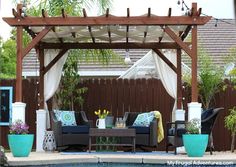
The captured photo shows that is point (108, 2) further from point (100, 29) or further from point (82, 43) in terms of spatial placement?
point (100, 29)

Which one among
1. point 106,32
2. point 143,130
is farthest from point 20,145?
point 106,32

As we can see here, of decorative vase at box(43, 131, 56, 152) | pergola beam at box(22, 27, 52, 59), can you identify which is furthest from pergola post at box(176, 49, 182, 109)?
pergola beam at box(22, 27, 52, 59)

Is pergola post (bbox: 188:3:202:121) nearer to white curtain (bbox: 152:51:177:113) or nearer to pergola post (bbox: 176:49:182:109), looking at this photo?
pergola post (bbox: 176:49:182:109)

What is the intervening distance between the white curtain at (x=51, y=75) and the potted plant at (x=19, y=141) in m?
2.43

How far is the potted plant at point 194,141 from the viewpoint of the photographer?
8.91 m

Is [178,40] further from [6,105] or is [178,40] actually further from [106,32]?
[6,105]

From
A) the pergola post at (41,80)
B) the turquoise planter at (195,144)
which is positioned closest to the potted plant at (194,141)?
the turquoise planter at (195,144)

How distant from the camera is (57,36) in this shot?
1108 cm

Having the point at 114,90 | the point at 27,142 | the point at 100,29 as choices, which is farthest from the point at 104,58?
the point at 27,142

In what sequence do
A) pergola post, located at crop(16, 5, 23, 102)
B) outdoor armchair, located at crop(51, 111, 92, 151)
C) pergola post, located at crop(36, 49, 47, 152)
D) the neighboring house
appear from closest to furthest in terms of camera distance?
pergola post, located at crop(16, 5, 23, 102), outdoor armchair, located at crop(51, 111, 92, 151), pergola post, located at crop(36, 49, 47, 152), the neighboring house

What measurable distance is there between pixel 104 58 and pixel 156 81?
147cm

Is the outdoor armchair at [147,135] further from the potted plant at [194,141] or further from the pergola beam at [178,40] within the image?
the pergola beam at [178,40]

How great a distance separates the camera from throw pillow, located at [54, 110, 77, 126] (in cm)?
1073

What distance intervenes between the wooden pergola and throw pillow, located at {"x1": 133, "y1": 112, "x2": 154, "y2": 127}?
969 millimetres
